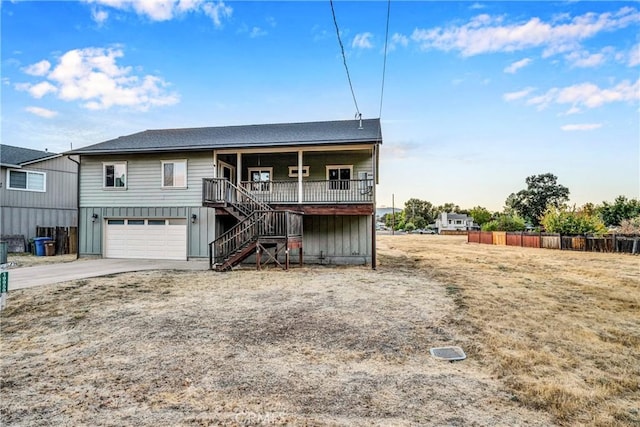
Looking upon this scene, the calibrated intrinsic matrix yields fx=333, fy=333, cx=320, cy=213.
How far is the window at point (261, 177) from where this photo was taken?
14239mm

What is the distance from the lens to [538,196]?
59.6m

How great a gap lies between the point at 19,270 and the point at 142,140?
7.30 meters

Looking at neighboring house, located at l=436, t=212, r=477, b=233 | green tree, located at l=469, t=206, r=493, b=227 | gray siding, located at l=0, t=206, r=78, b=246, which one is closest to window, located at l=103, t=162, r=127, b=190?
gray siding, located at l=0, t=206, r=78, b=246

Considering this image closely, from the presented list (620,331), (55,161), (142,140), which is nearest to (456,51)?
(620,331)

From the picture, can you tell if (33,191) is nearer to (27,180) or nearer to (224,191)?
(27,180)

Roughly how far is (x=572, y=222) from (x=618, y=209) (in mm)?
27070

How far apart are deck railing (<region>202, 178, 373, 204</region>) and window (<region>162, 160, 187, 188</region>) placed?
103 inches

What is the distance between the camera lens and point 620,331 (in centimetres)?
533

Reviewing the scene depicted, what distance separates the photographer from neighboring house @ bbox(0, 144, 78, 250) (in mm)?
17500

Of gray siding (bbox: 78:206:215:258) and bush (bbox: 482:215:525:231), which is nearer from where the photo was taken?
gray siding (bbox: 78:206:215:258)

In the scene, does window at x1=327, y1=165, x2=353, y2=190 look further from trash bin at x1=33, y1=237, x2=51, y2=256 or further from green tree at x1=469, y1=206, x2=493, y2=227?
green tree at x1=469, y1=206, x2=493, y2=227

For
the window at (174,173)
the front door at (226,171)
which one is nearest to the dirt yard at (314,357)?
the window at (174,173)

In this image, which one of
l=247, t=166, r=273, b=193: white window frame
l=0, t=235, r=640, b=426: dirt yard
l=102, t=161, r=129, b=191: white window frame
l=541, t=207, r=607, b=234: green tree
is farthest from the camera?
l=541, t=207, r=607, b=234: green tree

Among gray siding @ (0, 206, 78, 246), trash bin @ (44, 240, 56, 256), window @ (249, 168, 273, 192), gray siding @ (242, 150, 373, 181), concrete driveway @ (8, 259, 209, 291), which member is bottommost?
concrete driveway @ (8, 259, 209, 291)
